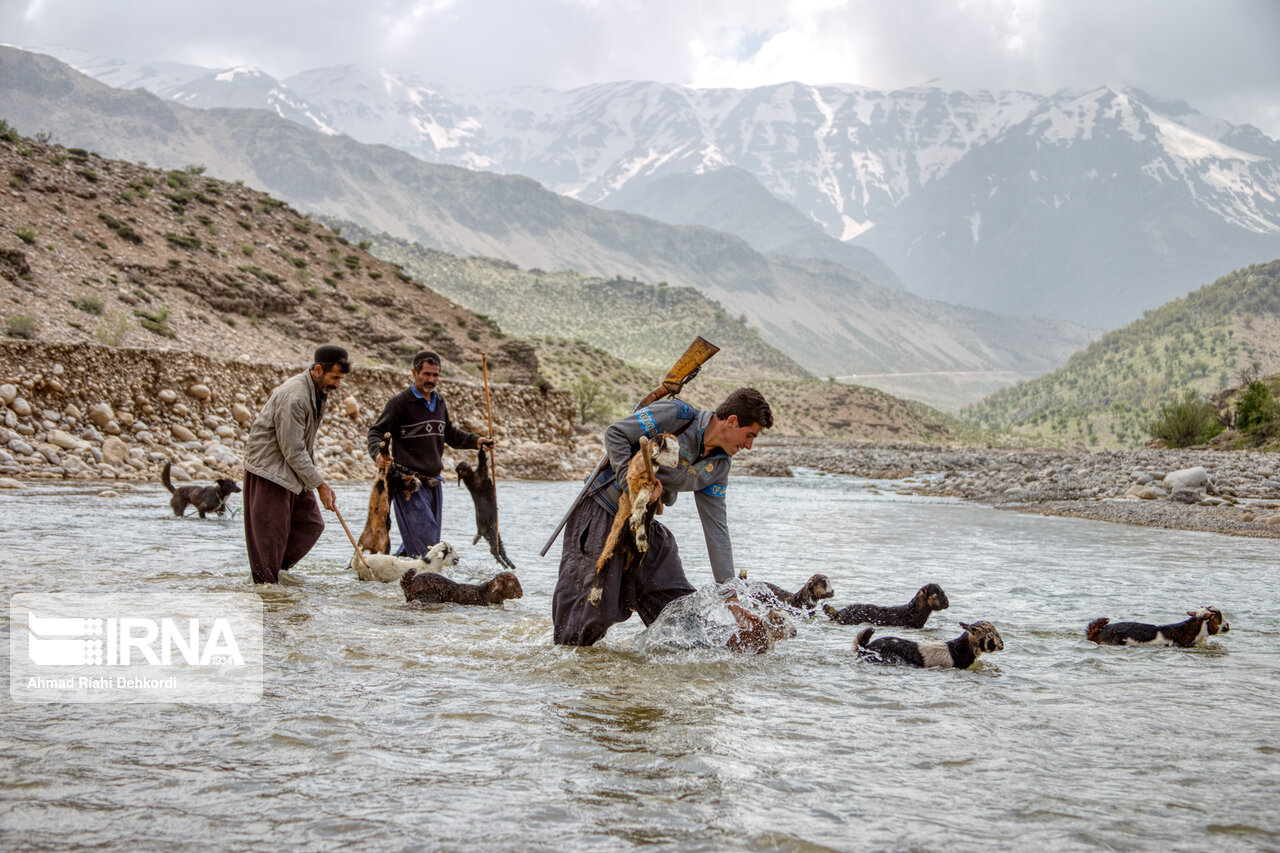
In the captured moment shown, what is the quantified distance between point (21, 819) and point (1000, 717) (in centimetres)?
383

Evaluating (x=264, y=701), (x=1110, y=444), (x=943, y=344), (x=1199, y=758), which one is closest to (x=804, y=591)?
(x=1199, y=758)

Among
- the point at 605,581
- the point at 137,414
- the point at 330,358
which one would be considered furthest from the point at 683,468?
the point at 137,414

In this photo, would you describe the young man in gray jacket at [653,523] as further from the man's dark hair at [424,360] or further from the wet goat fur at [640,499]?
the man's dark hair at [424,360]

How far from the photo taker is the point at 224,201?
35.5 metres

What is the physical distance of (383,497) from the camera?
25.5ft

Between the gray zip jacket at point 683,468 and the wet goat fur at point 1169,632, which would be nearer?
the gray zip jacket at point 683,468

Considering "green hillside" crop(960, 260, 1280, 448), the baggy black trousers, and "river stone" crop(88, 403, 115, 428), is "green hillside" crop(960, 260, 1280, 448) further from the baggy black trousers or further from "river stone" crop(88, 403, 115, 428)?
the baggy black trousers

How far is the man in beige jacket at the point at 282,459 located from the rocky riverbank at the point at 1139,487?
1216 centimetres

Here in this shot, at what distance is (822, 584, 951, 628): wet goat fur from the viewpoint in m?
6.77

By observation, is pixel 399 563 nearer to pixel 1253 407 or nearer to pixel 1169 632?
pixel 1169 632

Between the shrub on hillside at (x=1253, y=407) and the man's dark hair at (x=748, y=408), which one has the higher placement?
the shrub on hillside at (x=1253, y=407)

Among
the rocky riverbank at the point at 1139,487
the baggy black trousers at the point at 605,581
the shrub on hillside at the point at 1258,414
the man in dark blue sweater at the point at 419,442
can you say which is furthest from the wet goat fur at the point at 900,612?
the shrub on hillside at the point at 1258,414

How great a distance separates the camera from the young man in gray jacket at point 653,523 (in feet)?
15.5

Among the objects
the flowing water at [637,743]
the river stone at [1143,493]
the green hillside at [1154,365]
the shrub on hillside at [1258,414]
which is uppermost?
the green hillside at [1154,365]
